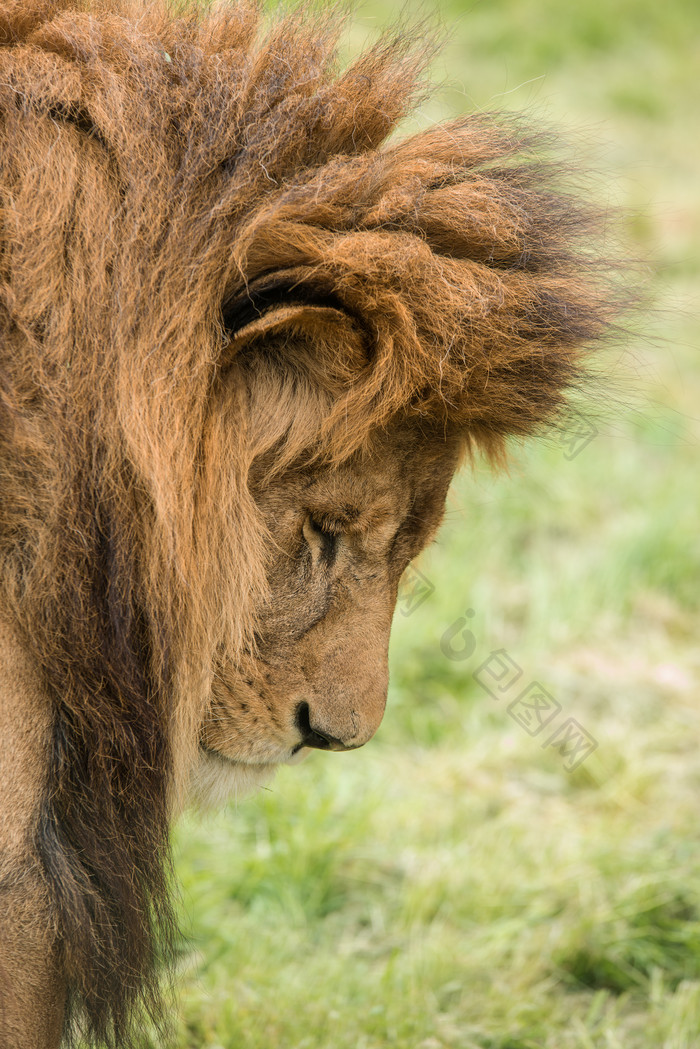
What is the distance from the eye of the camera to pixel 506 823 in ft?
10.9

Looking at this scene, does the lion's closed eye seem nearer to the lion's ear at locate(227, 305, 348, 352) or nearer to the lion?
the lion

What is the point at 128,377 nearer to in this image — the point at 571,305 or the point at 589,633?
the point at 571,305

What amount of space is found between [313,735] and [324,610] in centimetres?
21

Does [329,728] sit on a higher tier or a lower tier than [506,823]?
higher

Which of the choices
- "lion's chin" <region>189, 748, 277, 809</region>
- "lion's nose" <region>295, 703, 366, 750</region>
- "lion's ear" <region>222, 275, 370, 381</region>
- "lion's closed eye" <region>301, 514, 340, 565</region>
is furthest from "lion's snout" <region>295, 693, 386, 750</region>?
"lion's ear" <region>222, 275, 370, 381</region>

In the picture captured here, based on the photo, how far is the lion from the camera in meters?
1.38

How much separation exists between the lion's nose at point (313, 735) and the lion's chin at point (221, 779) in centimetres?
11

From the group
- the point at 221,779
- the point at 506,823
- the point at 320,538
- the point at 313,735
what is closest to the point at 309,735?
the point at 313,735

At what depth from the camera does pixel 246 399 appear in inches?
59.8

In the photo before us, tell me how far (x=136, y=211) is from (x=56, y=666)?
0.60 metres

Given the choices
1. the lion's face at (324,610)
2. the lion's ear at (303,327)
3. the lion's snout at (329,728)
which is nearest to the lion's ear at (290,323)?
the lion's ear at (303,327)

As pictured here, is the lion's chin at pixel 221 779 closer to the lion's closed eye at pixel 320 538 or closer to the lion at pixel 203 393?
the lion at pixel 203 393

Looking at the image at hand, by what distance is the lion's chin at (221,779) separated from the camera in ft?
5.51

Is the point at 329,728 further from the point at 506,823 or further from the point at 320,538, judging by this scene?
the point at 506,823
